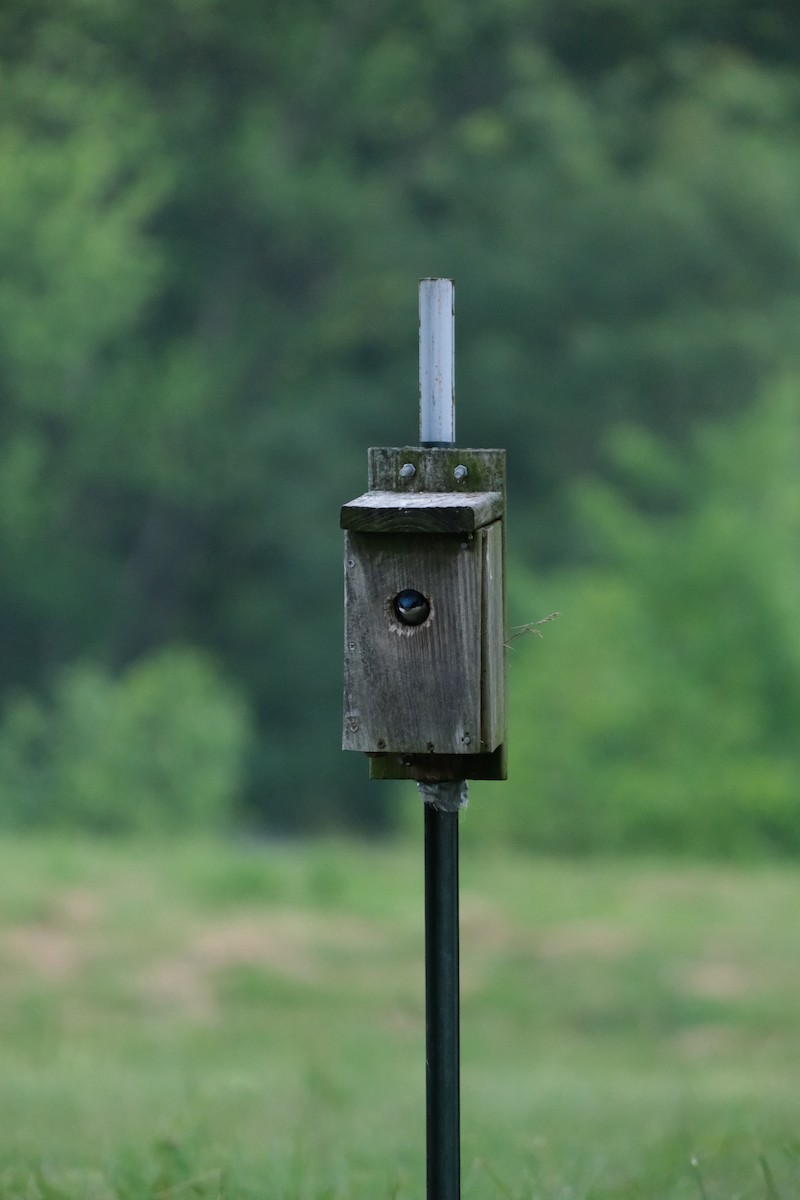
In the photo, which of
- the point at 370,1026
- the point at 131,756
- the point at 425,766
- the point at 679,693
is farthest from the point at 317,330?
the point at 425,766

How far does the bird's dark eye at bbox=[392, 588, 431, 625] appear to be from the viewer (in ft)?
7.49

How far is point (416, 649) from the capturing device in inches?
89.5

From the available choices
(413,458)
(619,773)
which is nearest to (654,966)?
(413,458)

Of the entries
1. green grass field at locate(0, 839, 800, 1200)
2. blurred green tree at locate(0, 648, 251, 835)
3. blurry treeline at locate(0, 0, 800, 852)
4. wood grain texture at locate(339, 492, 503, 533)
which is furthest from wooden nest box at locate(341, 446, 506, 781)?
blurred green tree at locate(0, 648, 251, 835)

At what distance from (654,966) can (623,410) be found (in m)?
13.0

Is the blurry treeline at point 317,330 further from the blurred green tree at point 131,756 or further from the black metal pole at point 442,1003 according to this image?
the black metal pole at point 442,1003

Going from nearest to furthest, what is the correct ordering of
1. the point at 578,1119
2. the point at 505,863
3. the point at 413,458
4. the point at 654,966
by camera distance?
1. the point at 413,458
2. the point at 578,1119
3. the point at 654,966
4. the point at 505,863

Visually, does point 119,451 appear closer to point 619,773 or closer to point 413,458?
point 619,773

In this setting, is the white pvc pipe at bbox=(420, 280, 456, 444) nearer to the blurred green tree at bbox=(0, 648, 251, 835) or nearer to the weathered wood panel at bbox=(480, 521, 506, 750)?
the weathered wood panel at bbox=(480, 521, 506, 750)

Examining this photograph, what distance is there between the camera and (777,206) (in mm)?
19609

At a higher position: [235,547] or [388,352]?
[388,352]

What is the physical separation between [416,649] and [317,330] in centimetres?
1844

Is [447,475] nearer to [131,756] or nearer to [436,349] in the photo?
[436,349]

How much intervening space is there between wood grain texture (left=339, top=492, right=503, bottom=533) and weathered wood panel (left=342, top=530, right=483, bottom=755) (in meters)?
0.03
